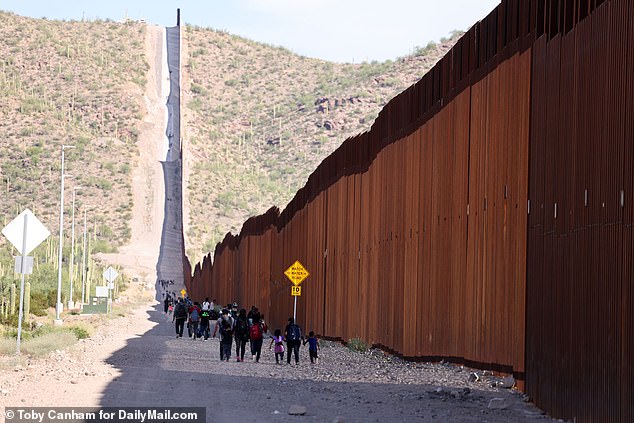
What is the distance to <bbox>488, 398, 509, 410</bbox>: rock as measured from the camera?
16.6 m

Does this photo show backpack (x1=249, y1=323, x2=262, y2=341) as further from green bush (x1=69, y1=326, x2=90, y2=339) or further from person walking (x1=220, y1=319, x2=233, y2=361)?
green bush (x1=69, y1=326, x2=90, y2=339)

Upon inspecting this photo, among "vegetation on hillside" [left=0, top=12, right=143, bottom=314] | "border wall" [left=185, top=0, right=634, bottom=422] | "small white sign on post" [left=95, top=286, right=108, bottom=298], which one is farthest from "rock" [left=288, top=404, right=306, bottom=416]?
"vegetation on hillside" [left=0, top=12, right=143, bottom=314]

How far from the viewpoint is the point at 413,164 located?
27.9 meters

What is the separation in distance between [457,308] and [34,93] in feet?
414

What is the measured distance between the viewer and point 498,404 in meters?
16.9

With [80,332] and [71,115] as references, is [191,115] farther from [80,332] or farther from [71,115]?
[80,332]

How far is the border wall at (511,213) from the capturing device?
13.4 m

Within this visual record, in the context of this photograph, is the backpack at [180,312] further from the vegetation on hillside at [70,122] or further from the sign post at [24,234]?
the vegetation on hillside at [70,122]

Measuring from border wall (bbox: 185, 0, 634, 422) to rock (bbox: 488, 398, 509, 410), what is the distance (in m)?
0.46

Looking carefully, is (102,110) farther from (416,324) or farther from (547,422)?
(547,422)

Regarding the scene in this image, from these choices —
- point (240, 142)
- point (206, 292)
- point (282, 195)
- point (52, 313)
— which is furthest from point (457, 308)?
point (240, 142)

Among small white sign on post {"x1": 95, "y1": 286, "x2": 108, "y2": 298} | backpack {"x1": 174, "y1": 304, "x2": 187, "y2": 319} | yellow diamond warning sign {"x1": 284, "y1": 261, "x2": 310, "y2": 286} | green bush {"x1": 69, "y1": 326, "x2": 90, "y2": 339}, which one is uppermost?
yellow diamond warning sign {"x1": 284, "y1": 261, "x2": 310, "y2": 286}

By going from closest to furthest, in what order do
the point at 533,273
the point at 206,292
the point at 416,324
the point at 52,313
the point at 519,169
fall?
the point at 533,273
the point at 519,169
the point at 416,324
the point at 52,313
the point at 206,292

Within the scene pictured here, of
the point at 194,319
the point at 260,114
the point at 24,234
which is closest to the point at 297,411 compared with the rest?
the point at 24,234
